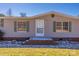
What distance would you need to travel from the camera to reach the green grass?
342 inches

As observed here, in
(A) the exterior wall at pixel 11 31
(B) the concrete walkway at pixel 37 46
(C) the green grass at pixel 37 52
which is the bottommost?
(C) the green grass at pixel 37 52

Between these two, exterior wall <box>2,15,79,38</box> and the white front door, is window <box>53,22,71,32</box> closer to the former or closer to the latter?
exterior wall <box>2,15,79,38</box>

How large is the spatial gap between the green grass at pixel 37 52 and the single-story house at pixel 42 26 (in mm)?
699

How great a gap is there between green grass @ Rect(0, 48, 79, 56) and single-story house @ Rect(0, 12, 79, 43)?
0.70m

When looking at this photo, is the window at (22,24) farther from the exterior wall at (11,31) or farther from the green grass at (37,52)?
the green grass at (37,52)

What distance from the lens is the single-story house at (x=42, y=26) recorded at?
961 cm

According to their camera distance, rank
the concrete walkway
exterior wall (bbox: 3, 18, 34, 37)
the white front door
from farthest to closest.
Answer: the white front door, exterior wall (bbox: 3, 18, 34, 37), the concrete walkway

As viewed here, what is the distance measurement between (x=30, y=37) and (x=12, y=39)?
27.5 inches

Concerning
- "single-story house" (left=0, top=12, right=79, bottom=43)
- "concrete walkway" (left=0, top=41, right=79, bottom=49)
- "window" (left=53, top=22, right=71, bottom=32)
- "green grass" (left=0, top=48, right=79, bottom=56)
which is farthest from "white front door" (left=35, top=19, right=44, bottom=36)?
"green grass" (left=0, top=48, right=79, bottom=56)

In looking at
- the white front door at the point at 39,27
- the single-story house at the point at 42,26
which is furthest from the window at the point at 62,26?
the white front door at the point at 39,27

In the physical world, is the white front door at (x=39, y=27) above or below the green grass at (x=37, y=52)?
above

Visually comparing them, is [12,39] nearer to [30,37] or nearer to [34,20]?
[30,37]

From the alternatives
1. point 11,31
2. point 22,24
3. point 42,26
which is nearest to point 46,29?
point 42,26

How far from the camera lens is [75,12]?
943cm
